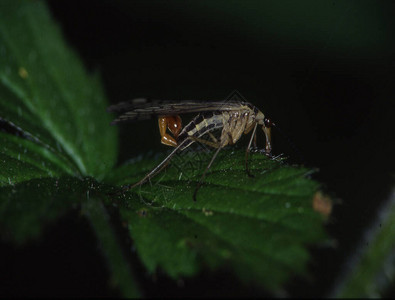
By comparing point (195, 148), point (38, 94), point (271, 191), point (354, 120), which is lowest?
→ point (354, 120)

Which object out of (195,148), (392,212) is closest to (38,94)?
(195,148)

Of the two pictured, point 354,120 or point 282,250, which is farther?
point 354,120

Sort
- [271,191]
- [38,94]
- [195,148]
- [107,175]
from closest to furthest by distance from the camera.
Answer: [271,191], [107,175], [195,148], [38,94]

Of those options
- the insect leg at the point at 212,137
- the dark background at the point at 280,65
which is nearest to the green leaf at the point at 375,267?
the insect leg at the point at 212,137

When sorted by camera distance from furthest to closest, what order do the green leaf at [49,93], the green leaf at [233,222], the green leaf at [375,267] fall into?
the green leaf at [49,93] < the green leaf at [233,222] < the green leaf at [375,267]

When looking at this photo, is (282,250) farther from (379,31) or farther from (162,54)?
(162,54)

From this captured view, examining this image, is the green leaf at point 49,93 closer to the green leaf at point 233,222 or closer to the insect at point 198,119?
the insect at point 198,119

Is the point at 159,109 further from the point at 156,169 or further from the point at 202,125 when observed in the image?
the point at 156,169
